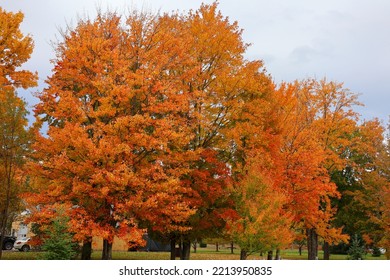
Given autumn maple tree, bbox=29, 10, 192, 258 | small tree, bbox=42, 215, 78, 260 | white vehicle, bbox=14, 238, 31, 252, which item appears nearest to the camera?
small tree, bbox=42, 215, 78, 260

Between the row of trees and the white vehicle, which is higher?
the row of trees

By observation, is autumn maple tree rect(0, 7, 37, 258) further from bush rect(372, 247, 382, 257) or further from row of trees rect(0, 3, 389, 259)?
bush rect(372, 247, 382, 257)

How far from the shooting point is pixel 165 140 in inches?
869

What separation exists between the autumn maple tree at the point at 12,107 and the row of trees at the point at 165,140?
13cm

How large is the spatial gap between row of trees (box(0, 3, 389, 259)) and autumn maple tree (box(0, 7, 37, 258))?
134 mm

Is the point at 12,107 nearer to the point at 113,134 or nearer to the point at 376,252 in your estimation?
the point at 113,134

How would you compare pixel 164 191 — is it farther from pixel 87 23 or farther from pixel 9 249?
pixel 9 249

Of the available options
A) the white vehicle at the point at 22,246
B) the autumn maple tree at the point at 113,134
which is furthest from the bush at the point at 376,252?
the autumn maple tree at the point at 113,134

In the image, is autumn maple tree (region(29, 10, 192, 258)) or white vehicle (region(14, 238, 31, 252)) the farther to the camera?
white vehicle (region(14, 238, 31, 252))

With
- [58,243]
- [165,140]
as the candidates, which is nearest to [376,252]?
[165,140]

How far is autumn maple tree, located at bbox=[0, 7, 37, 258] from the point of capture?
24359 millimetres

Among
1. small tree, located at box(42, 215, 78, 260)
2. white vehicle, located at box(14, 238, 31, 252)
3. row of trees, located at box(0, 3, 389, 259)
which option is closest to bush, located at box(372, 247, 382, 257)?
row of trees, located at box(0, 3, 389, 259)

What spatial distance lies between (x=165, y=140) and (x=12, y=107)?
12.5 metres

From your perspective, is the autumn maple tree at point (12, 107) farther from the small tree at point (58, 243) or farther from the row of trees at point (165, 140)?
the small tree at point (58, 243)
